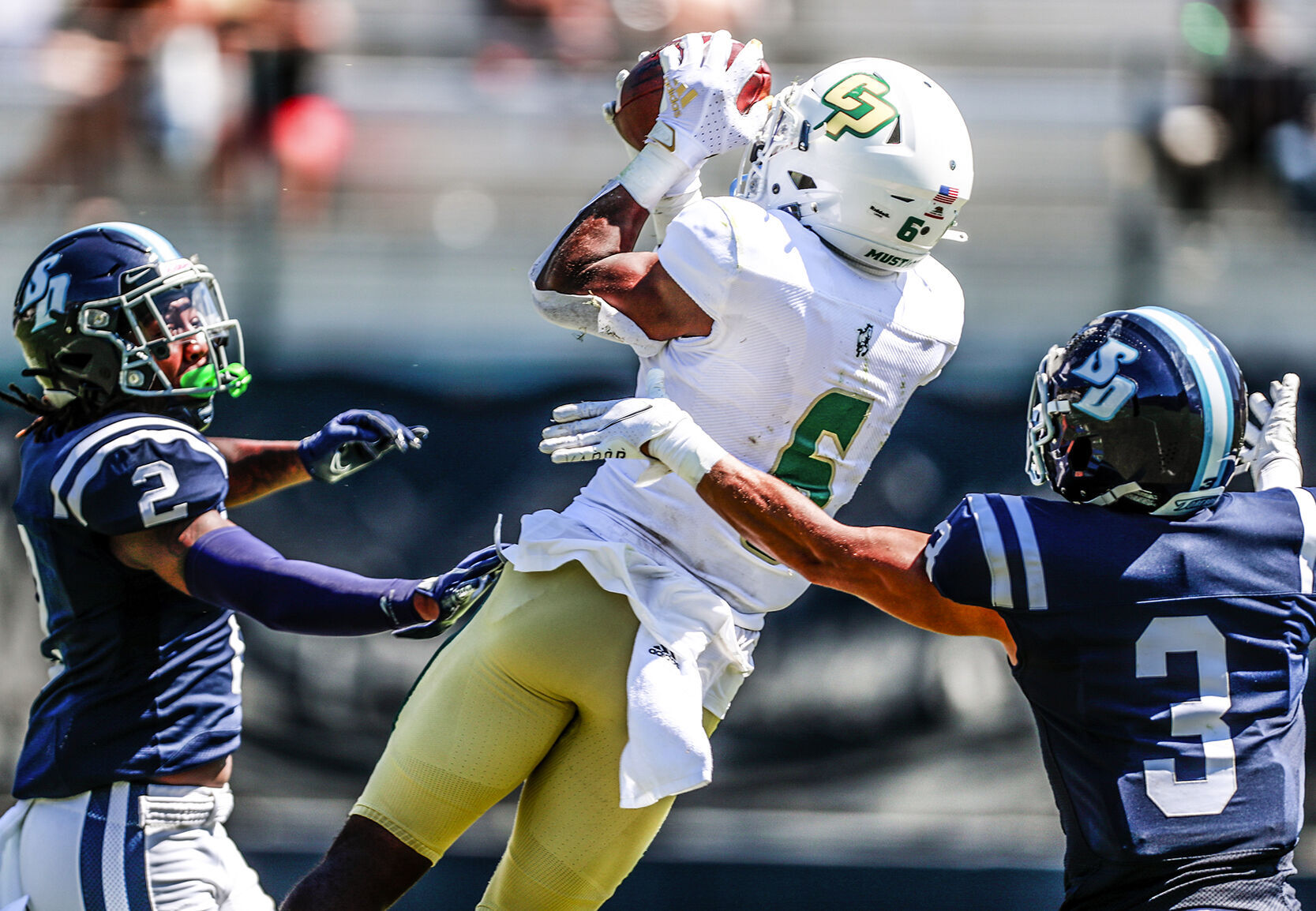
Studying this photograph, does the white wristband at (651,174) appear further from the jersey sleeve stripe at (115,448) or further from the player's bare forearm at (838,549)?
the jersey sleeve stripe at (115,448)

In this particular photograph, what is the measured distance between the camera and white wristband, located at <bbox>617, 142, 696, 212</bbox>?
264cm

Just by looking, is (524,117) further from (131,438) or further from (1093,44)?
(131,438)

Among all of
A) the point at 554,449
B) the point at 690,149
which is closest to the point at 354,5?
the point at 690,149

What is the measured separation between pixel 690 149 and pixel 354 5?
3.69 m

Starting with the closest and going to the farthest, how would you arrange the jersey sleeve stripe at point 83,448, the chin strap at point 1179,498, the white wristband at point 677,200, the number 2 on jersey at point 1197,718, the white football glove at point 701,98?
the number 2 on jersey at point 1197,718
the chin strap at point 1179,498
the jersey sleeve stripe at point 83,448
the white football glove at point 701,98
the white wristband at point 677,200

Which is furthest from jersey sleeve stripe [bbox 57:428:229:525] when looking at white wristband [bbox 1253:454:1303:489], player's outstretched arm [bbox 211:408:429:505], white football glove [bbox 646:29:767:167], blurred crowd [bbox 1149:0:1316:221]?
blurred crowd [bbox 1149:0:1316:221]

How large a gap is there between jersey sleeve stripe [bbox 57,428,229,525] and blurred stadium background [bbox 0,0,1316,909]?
2213 mm

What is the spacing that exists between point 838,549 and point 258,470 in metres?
1.34

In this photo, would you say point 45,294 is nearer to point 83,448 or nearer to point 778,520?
point 83,448

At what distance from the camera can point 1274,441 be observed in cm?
268

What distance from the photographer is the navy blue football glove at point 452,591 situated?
7.87ft

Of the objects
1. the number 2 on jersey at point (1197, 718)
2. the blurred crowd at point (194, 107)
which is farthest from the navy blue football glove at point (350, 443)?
the blurred crowd at point (194, 107)

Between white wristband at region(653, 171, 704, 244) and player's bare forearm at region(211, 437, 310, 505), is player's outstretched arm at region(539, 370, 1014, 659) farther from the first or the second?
player's bare forearm at region(211, 437, 310, 505)

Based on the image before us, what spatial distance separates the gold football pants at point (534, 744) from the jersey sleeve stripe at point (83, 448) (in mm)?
679
